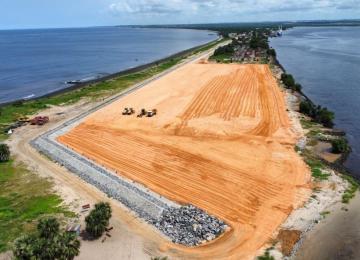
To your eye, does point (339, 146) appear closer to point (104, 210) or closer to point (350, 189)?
point (350, 189)


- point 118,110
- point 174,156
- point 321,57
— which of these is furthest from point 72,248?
point 321,57

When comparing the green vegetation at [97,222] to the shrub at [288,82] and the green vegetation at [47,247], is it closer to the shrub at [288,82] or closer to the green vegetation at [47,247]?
the green vegetation at [47,247]

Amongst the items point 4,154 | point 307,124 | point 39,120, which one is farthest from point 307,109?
point 4,154

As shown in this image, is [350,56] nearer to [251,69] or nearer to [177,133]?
[251,69]

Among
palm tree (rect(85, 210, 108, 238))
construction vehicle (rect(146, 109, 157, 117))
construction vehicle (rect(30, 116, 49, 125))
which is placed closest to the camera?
palm tree (rect(85, 210, 108, 238))

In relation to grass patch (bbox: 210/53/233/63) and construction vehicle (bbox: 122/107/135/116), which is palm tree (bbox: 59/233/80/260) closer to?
construction vehicle (bbox: 122/107/135/116)

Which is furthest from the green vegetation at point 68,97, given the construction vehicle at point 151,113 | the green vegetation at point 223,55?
the green vegetation at point 223,55

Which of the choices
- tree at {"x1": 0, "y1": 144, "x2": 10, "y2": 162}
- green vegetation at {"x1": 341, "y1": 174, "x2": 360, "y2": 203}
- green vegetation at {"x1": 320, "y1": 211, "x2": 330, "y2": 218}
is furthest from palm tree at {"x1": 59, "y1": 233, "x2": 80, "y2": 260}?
tree at {"x1": 0, "y1": 144, "x2": 10, "y2": 162}
